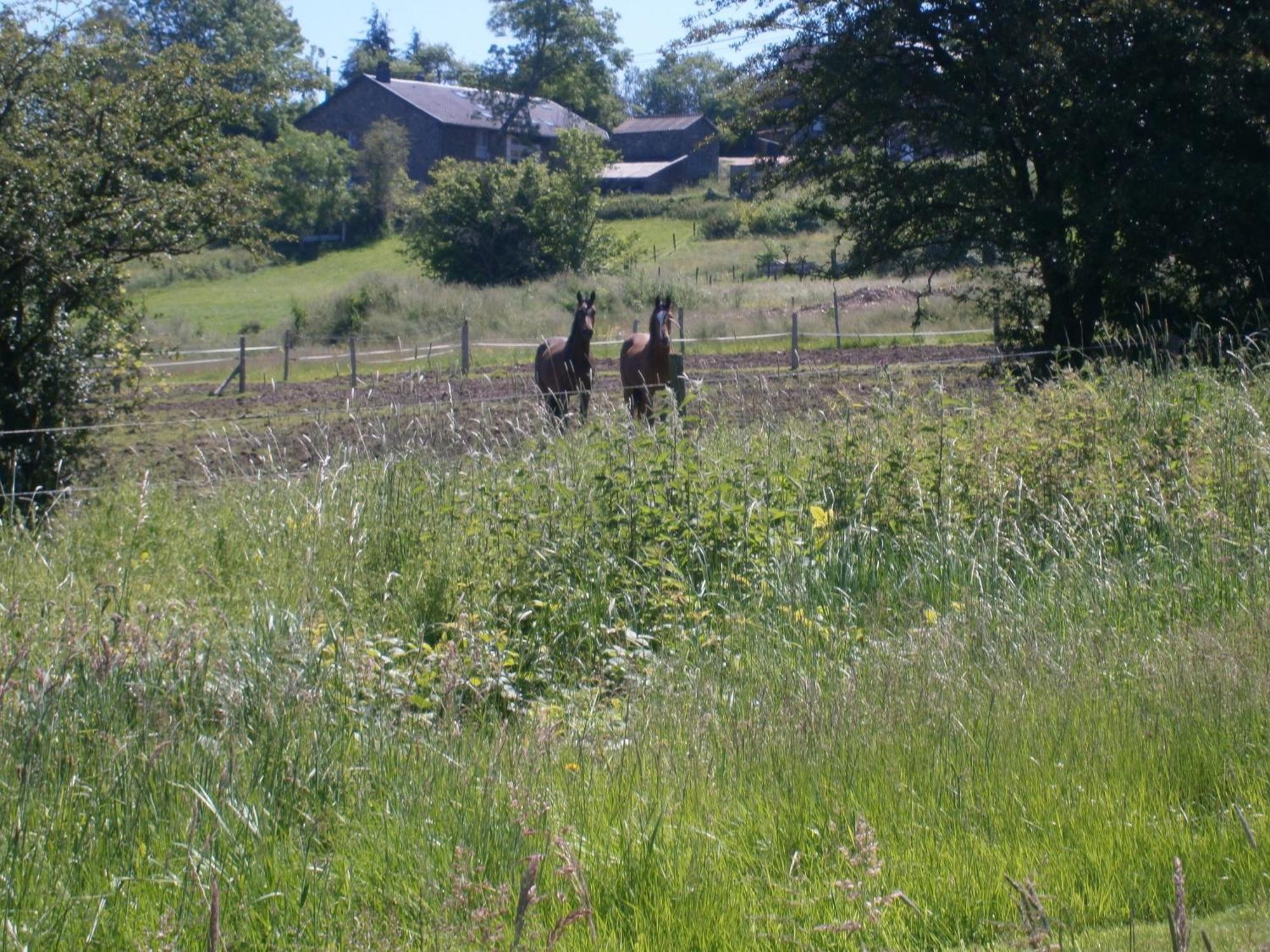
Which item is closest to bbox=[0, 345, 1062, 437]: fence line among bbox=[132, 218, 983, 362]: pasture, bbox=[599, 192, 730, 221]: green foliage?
bbox=[132, 218, 983, 362]: pasture

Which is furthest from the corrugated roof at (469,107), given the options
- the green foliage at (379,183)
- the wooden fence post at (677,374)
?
the wooden fence post at (677,374)

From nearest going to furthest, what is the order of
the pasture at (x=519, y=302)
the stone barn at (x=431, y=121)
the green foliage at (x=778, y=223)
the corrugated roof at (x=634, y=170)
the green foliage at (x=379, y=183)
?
the pasture at (x=519, y=302), the green foliage at (x=778, y=223), the green foliage at (x=379, y=183), the stone barn at (x=431, y=121), the corrugated roof at (x=634, y=170)

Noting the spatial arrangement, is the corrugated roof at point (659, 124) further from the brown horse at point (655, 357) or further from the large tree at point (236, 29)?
the brown horse at point (655, 357)

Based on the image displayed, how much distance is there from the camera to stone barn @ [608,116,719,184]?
81812mm

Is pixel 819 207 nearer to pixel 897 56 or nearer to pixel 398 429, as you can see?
pixel 897 56

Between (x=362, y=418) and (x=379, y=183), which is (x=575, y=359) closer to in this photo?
(x=362, y=418)

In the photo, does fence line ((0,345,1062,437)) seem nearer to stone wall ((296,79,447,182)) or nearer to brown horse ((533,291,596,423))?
brown horse ((533,291,596,423))

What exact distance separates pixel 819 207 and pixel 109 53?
8.95 m

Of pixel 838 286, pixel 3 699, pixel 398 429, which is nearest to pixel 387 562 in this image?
pixel 398 429

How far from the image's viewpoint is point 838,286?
1813 inches

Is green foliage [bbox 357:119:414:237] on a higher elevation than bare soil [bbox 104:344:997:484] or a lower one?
higher

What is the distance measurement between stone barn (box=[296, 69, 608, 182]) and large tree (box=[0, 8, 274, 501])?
199ft

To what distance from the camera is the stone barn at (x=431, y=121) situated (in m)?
74.4

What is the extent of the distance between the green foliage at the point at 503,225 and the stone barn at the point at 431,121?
27.4 meters
